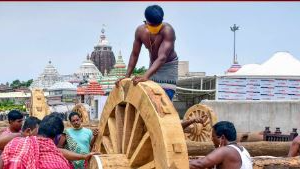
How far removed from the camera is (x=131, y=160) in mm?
4008

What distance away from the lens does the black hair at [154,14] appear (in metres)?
4.50

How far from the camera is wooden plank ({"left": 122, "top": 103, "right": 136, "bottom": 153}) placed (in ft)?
13.9

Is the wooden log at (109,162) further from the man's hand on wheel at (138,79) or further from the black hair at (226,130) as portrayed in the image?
the black hair at (226,130)

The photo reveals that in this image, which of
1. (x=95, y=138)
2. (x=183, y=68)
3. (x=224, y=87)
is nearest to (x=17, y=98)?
(x=183, y=68)

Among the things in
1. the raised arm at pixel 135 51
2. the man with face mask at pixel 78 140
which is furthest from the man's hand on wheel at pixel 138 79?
the man with face mask at pixel 78 140

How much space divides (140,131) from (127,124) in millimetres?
259

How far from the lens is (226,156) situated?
12.4 feet

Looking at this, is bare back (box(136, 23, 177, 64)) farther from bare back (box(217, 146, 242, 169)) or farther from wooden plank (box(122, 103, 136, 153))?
bare back (box(217, 146, 242, 169))

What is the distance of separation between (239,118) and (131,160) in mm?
12036

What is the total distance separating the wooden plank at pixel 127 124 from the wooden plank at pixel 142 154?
12.0 inches

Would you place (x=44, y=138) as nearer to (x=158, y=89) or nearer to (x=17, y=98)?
(x=158, y=89)

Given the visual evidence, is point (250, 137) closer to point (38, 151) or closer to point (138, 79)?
point (138, 79)

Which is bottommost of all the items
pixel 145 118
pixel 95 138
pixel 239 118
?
pixel 239 118

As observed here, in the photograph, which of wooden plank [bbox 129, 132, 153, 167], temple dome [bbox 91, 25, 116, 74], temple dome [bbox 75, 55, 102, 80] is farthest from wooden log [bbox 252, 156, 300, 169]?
temple dome [bbox 91, 25, 116, 74]
